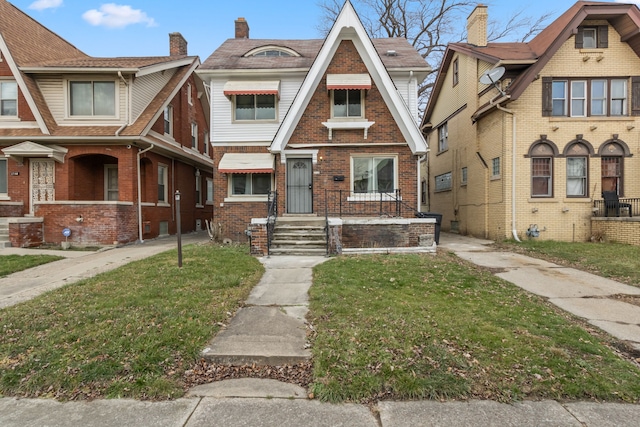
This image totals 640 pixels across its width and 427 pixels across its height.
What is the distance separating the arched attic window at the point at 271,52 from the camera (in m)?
13.9

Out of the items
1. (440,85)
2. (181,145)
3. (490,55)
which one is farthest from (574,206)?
(181,145)

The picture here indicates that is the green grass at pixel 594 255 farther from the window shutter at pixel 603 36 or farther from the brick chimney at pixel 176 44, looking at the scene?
the brick chimney at pixel 176 44

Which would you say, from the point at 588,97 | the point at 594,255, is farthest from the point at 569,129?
the point at 594,255

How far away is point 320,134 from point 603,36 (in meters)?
11.6

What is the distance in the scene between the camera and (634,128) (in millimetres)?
12484

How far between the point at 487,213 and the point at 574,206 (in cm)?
301

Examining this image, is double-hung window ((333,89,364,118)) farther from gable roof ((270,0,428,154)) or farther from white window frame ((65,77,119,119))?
white window frame ((65,77,119,119))

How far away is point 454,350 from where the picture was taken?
11.1 feet

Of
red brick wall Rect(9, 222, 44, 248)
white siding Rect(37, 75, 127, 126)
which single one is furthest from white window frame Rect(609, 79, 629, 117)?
red brick wall Rect(9, 222, 44, 248)

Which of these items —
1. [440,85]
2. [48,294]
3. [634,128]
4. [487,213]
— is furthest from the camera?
[440,85]

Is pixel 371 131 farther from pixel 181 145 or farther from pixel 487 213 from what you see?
pixel 181 145

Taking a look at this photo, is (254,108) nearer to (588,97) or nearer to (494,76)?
(494,76)

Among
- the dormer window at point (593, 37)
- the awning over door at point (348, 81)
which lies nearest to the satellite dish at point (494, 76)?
the dormer window at point (593, 37)

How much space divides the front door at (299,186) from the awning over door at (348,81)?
275 cm
